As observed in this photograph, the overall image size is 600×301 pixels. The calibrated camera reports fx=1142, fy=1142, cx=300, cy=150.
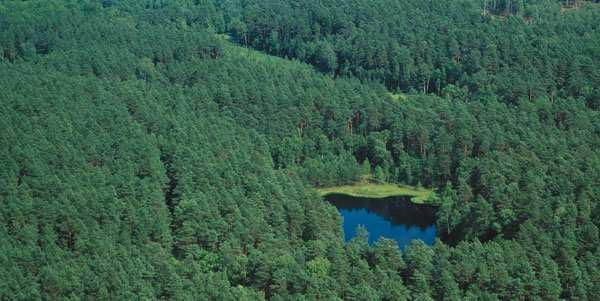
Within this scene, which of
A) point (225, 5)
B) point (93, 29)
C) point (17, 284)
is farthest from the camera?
point (225, 5)

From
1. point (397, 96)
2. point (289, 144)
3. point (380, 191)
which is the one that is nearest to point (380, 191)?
point (380, 191)

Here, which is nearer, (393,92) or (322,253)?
(322,253)

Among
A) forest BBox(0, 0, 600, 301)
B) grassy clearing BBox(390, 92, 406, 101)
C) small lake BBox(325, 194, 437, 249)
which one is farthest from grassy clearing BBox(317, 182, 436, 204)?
grassy clearing BBox(390, 92, 406, 101)

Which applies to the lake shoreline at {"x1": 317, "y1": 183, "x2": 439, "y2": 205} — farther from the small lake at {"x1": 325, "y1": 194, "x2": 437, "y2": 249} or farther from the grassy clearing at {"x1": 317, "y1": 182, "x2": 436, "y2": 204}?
the small lake at {"x1": 325, "y1": 194, "x2": 437, "y2": 249}

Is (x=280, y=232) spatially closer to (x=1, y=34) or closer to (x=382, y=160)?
(x=382, y=160)

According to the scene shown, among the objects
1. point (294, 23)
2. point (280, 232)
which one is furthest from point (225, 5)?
point (280, 232)
